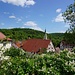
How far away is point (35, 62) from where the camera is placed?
4.50m

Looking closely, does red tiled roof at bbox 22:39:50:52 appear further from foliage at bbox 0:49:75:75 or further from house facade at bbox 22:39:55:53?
foliage at bbox 0:49:75:75

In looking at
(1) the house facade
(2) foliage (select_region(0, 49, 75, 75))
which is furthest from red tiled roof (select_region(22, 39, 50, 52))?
(2) foliage (select_region(0, 49, 75, 75))

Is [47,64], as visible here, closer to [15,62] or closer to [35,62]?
[35,62]

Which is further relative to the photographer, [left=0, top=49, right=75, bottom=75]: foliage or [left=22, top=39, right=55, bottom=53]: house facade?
[left=22, top=39, right=55, bottom=53]: house facade

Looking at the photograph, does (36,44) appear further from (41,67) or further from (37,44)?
(41,67)

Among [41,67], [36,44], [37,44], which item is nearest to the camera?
[41,67]

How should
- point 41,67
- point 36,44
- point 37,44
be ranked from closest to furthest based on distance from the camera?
1. point 41,67
2. point 37,44
3. point 36,44

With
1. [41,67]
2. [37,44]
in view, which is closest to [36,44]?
[37,44]

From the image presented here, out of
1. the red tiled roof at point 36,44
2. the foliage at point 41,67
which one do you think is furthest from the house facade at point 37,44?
the foliage at point 41,67

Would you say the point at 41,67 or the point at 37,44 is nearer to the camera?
the point at 41,67

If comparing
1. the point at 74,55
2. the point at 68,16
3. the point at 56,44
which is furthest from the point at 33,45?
the point at 74,55

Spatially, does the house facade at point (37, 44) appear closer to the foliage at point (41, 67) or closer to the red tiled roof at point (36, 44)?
the red tiled roof at point (36, 44)

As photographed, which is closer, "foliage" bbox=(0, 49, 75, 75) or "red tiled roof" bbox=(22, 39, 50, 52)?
"foliage" bbox=(0, 49, 75, 75)

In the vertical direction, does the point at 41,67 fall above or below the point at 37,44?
below
